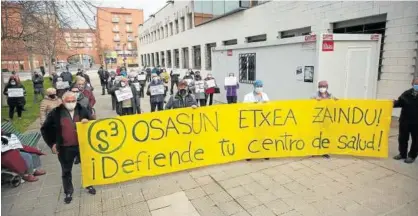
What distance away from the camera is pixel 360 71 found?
831 centimetres

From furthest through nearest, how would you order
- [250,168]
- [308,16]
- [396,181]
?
1. [308,16]
2. [250,168]
3. [396,181]

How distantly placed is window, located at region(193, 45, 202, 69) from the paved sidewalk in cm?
2152

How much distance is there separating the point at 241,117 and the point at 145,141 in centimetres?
194

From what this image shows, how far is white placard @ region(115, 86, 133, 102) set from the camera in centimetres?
746

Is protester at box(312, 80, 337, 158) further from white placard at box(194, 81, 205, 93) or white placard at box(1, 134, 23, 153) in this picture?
white placard at box(1, 134, 23, 153)

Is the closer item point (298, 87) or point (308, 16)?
point (298, 87)

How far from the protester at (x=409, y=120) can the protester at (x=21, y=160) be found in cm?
714

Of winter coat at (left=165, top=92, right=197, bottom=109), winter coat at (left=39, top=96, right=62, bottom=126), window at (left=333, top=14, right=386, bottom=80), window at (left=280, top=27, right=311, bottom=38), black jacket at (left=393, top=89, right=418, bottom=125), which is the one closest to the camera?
black jacket at (left=393, top=89, right=418, bottom=125)

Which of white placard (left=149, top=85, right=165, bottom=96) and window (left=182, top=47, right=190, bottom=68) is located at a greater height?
window (left=182, top=47, right=190, bottom=68)

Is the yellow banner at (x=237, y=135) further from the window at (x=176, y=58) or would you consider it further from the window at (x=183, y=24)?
the window at (x=176, y=58)

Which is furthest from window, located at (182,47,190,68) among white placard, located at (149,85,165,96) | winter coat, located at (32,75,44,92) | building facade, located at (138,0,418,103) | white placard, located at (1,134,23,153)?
white placard, located at (1,134,23,153)

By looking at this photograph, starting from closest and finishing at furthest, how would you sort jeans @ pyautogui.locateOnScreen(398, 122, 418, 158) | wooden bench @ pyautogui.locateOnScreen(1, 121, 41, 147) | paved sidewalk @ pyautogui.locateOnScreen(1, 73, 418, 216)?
1. paved sidewalk @ pyautogui.locateOnScreen(1, 73, 418, 216)
2. jeans @ pyautogui.locateOnScreen(398, 122, 418, 158)
3. wooden bench @ pyautogui.locateOnScreen(1, 121, 41, 147)

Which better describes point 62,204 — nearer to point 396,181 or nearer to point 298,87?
point 396,181

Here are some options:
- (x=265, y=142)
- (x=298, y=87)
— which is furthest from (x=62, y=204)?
(x=298, y=87)
